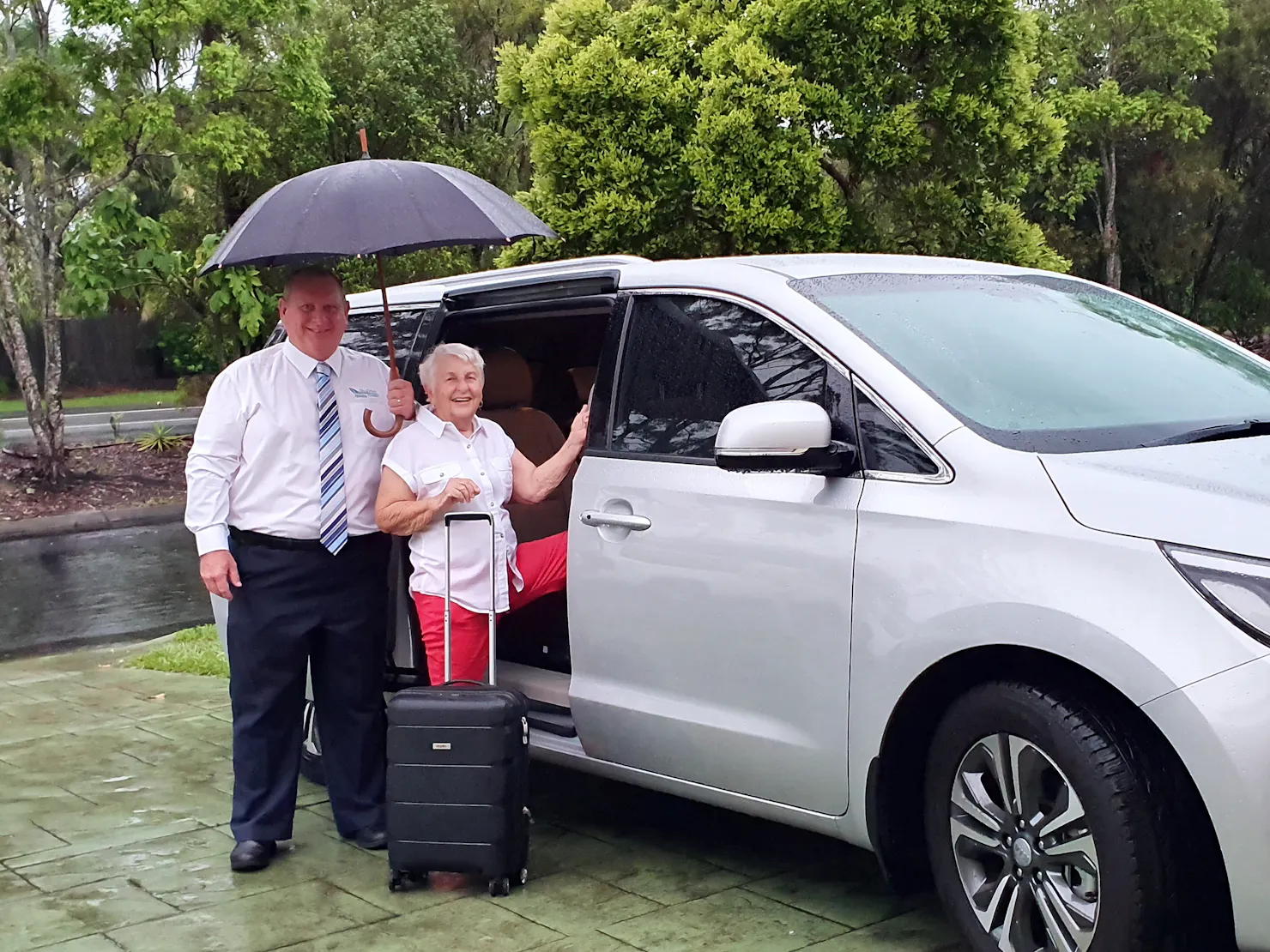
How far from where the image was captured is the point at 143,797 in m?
5.68

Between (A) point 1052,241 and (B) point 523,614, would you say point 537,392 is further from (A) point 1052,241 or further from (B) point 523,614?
(A) point 1052,241

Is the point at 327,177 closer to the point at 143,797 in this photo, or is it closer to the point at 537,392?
the point at 537,392

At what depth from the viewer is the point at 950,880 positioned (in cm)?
364

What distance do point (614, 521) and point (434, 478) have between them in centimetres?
66

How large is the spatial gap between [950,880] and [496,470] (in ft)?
6.48

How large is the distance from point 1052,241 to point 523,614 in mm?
29163

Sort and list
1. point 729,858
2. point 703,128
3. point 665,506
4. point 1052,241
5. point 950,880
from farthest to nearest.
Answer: point 1052,241, point 703,128, point 729,858, point 665,506, point 950,880

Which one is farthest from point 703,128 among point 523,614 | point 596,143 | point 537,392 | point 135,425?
point 135,425

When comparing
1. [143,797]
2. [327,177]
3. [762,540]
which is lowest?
[143,797]

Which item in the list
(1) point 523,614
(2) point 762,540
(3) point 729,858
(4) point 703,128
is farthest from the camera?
(4) point 703,128

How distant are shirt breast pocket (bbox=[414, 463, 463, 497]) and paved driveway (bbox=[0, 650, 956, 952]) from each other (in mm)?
1219

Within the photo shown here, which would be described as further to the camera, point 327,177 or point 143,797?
point 143,797

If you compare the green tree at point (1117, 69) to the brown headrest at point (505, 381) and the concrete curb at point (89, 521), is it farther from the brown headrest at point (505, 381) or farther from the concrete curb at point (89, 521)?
the brown headrest at point (505, 381)

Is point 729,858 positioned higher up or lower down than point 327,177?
lower down
